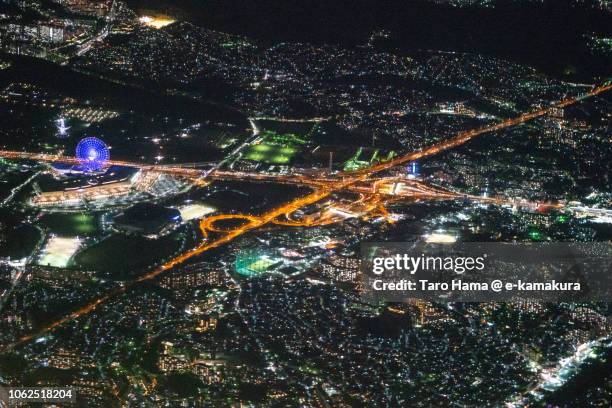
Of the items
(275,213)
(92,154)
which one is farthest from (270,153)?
(92,154)

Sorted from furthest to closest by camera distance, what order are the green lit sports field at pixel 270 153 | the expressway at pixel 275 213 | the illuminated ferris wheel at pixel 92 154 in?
the green lit sports field at pixel 270 153
the illuminated ferris wheel at pixel 92 154
the expressway at pixel 275 213

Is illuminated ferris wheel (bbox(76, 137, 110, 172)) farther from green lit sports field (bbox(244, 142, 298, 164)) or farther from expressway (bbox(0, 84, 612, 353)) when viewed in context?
green lit sports field (bbox(244, 142, 298, 164))

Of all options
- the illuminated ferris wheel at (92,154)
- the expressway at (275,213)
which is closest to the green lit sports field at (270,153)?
the expressway at (275,213)

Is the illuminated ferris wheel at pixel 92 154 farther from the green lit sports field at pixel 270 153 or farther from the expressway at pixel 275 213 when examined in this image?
the green lit sports field at pixel 270 153

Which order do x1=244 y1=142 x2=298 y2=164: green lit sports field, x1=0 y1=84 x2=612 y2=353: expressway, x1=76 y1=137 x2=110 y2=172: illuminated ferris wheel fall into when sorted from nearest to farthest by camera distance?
1. x1=0 y1=84 x2=612 y2=353: expressway
2. x1=76 y1=137 x2=110 y2=172: illuminated ferris wheel
3. x1=244 y1=142 x2=298 y2=164: green lit sports field

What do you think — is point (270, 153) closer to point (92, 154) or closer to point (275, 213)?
point (275, 213)

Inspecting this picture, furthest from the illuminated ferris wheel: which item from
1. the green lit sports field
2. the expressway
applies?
the green lit sports field

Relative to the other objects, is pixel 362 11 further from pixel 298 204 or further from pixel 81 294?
pixel 81 294

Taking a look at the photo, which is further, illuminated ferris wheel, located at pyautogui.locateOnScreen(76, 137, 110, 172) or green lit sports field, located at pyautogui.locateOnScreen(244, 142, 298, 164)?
green lit sports field, located at pyautogui.locateOnScreen(244, 142, 298, 164)

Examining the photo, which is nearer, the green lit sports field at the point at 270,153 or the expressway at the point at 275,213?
the expressway at the point at 275,213
